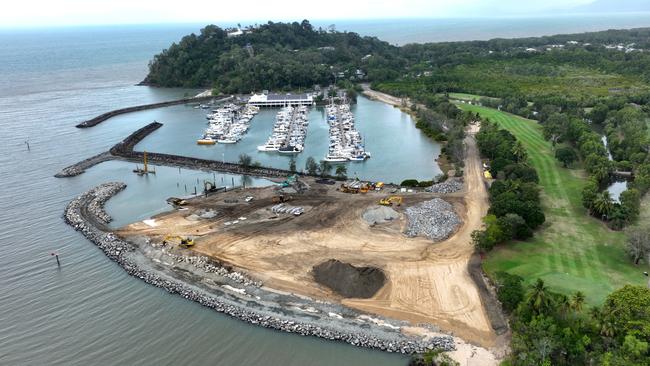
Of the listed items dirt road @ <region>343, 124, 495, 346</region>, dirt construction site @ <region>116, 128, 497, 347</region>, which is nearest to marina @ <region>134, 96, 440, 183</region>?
dirt construction site @ <region>116, 128, 497, 347</region>

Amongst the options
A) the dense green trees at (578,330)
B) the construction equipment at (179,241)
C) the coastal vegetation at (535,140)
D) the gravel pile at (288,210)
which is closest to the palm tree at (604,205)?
the coastal vegetation at (535,140)

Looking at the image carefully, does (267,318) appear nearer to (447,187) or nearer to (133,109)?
(447,187)

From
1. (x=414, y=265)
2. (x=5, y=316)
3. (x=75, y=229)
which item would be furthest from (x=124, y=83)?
(x=414, y=265)

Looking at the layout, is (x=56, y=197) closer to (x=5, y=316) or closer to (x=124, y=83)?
(x=5, y=316)

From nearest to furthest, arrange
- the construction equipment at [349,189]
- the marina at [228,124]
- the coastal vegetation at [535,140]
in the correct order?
the coastal vegetation at [535,140] < the construction equipment at [349,189] < the marina at [228,124]

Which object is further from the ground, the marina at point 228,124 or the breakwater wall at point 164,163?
the marina at point 228,124

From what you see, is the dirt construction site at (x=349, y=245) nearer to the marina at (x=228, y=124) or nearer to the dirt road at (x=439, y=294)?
the dirt road at (x=439, y=294)

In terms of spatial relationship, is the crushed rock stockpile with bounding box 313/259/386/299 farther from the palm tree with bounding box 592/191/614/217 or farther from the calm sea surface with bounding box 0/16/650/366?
the palm tree with bounding box 592/191/614/217
